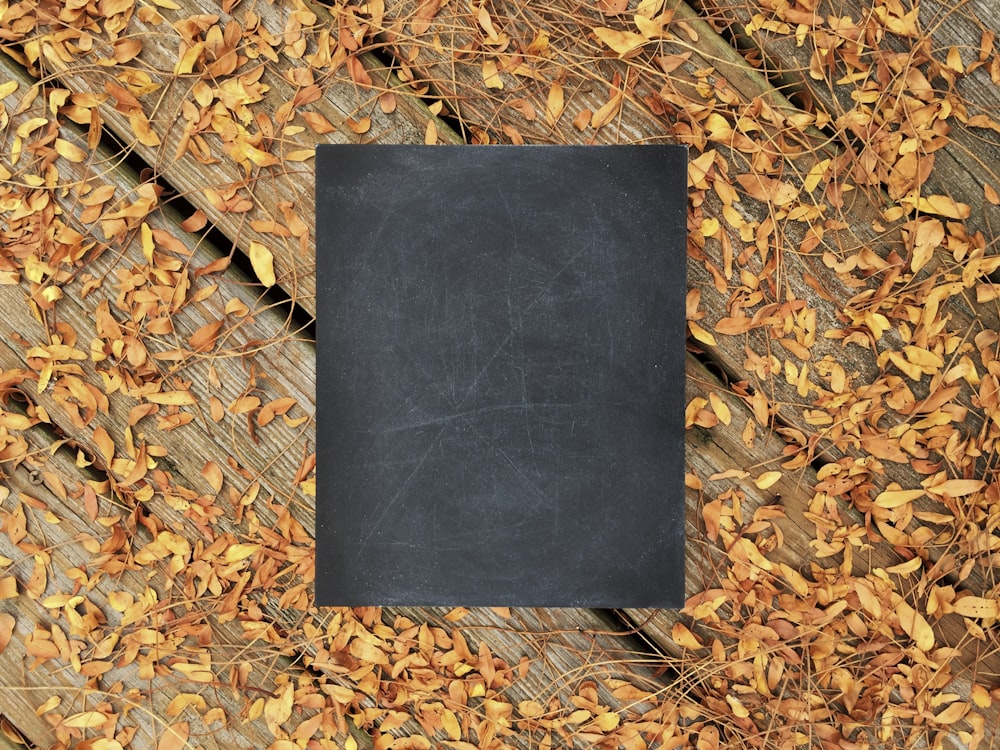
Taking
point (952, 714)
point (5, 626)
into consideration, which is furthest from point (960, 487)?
point (5, 626)

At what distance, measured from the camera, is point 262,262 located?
2.23ft

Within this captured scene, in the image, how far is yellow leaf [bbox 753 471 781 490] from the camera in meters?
0.69

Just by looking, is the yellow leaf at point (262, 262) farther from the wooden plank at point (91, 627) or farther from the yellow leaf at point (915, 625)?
the yellow leaf at point (915, 625)

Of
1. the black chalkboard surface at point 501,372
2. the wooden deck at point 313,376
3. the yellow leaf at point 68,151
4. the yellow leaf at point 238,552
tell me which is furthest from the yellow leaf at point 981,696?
the yellow leaf at point 68,151

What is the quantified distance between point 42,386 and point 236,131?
37 cm

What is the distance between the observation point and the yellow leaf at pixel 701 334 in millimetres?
686

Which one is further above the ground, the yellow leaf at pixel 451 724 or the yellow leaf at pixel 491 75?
the yellow leaf at pixel 491 75

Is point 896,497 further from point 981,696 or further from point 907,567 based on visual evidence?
point 981,696

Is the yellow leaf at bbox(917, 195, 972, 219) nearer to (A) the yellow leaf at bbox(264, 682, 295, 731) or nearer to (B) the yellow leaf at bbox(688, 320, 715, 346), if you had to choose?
(B) the yellow leaf at bbox(688, 320, 715, 346)

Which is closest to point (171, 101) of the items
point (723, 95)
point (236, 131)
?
point (236, 131)

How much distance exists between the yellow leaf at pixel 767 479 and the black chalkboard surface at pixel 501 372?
0.10 m

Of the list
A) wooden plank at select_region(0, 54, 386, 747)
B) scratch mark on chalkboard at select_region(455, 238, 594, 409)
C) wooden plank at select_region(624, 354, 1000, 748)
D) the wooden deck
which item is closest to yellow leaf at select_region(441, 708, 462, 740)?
the wooden deck

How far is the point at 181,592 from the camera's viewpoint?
0.70 m

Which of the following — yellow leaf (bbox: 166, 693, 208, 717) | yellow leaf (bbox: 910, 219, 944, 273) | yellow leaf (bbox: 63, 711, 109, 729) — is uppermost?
yellow leaf (bbox: 910, 219, 944, 273)
